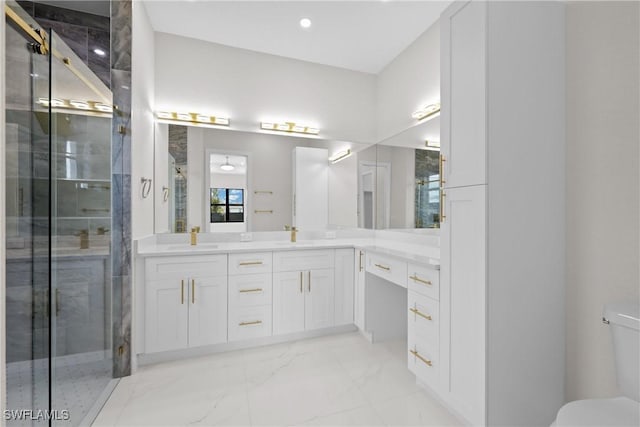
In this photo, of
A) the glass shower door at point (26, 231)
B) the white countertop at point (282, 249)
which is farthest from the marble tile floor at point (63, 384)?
the white countertop at point (282, 249)

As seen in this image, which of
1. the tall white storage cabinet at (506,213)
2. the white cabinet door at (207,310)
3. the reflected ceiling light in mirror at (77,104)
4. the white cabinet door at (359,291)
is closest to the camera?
the reflected ceiling light in mirror at (77,104)

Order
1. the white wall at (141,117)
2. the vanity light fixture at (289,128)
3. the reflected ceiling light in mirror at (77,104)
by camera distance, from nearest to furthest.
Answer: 1. the reflected ceiling light in mirror at (77,104)
2. the white wall at (141,117)
3. the vanity light fixture at (289,128)

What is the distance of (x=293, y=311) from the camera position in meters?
2.56

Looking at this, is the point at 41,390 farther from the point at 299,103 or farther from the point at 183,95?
the point at 299,103

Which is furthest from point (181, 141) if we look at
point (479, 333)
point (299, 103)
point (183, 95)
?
point (479, 333)

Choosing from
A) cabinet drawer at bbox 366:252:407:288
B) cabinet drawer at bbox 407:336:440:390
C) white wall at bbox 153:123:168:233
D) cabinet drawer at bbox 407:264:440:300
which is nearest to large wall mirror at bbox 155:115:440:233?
white wall at bbox 153:123:168:233

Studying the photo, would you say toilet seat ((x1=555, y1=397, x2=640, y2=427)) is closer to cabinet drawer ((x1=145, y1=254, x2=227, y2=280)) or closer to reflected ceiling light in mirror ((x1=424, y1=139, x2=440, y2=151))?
reflected ceiling light in mirror ((x1=424, y1=139, x2=440, y2=151))

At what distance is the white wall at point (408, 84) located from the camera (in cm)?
261

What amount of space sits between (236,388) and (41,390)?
101cm

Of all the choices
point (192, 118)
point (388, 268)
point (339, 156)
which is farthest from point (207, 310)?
point (339, 156)

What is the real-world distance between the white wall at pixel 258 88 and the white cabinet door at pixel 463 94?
6.00ft

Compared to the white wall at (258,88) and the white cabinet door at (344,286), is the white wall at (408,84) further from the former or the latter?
the white cabinet door at (344,286)

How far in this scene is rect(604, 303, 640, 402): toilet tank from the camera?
1.11 metres

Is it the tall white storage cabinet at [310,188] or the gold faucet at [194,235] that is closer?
the gold faucet at [194,235]
